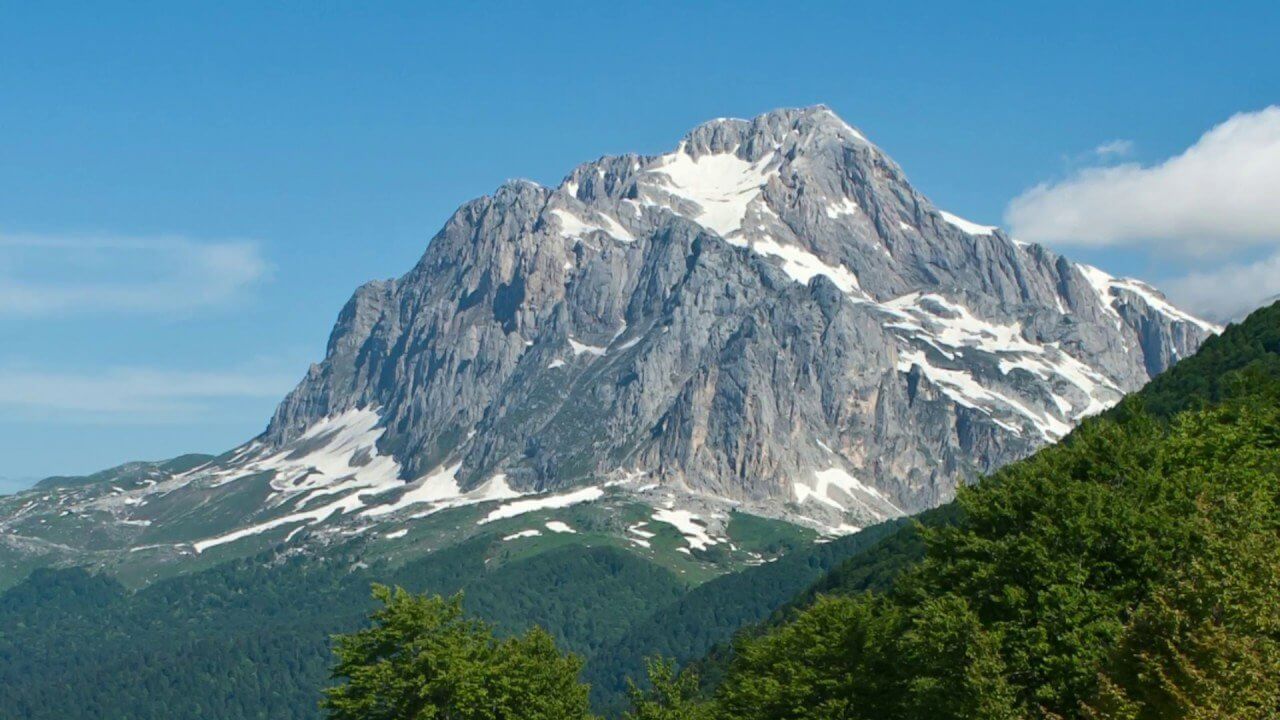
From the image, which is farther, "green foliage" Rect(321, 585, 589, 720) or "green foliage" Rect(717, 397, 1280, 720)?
"green foliage" Rect(321, 585, 589, 720)

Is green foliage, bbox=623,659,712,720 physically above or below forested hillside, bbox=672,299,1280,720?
below

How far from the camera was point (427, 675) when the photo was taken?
91.2m

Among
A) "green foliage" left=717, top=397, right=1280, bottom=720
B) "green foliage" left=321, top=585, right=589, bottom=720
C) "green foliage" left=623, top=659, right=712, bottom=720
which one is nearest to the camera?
"green foliage" left=717, top=397, right=1280, bottom=720

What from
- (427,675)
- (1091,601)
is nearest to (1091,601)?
(1091,601)

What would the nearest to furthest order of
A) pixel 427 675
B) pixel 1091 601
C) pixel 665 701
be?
pixel 1091 601, pixel 427 675, pixel 665 701

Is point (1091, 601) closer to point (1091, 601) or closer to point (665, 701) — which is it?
point (1091, 601)

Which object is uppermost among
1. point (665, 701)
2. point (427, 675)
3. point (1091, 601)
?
point (1091, 601)

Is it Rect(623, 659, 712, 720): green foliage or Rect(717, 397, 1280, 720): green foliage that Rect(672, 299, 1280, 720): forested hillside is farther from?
Rect(623, 659, 712, 720): green foliage

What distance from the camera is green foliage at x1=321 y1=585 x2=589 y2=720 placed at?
9025 centimetres

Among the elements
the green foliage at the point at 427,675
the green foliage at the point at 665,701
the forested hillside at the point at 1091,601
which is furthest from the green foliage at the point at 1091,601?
the green foliage at the point at 427,675

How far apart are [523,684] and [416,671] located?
6.77m

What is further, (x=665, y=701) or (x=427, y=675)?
(x=665, y=701)

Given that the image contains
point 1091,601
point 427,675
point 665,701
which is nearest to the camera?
point 1091,601

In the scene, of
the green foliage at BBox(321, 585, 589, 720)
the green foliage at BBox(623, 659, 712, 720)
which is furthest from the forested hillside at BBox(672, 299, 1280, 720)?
the green foliage at BBox(321, 585, 589, 720)
